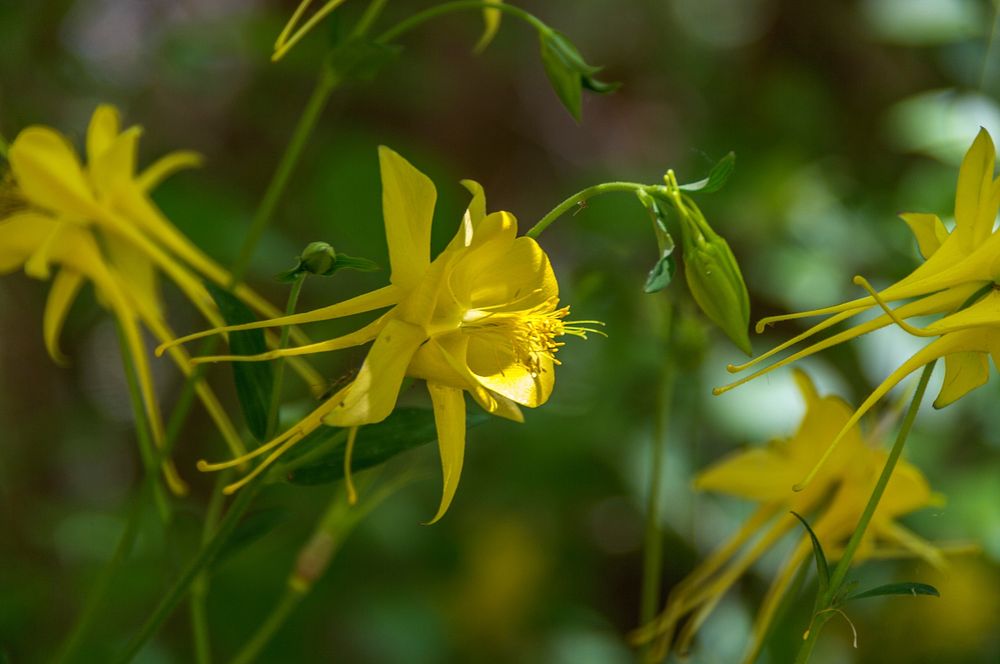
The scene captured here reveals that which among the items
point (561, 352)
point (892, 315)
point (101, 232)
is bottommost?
point (561, 352)

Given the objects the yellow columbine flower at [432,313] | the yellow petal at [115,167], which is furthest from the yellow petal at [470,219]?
the yellow petal at [115,167]

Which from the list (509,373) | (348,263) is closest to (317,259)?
(348,263)

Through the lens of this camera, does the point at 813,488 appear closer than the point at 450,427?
No

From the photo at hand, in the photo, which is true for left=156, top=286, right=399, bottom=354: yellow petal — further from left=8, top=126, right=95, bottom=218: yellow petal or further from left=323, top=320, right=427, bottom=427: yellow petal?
left=8, top=126, right=95, bottom=218: yellow petal

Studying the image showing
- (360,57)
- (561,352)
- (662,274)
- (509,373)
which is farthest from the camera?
(561,352)

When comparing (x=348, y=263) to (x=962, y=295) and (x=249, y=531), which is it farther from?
(x=962, y=295)

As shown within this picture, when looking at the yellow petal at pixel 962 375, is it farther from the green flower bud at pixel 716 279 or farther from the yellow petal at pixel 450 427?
the yellow petal at pixel 450 427

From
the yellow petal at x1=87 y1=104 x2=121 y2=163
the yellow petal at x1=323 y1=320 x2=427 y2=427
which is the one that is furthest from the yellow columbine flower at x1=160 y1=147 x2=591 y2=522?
the yellow petal at x1=87 y1=104 x2=121 y2=163
